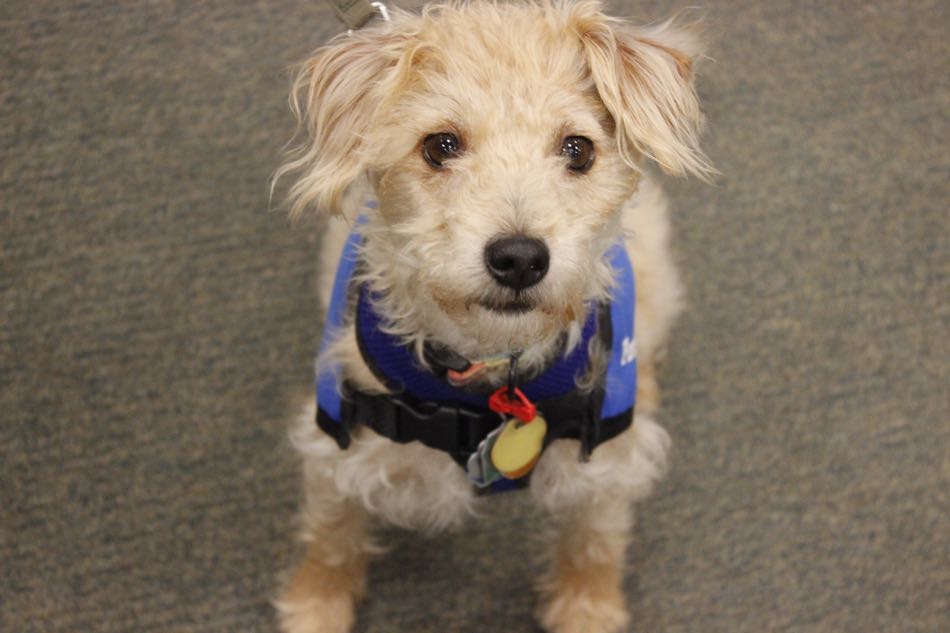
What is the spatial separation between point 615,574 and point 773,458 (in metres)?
0.40

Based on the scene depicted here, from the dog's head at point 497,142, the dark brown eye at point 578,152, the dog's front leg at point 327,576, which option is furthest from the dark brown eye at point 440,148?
the dog's front leg at point 327,576

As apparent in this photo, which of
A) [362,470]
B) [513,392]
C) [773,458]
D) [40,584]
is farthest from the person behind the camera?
[773,458]

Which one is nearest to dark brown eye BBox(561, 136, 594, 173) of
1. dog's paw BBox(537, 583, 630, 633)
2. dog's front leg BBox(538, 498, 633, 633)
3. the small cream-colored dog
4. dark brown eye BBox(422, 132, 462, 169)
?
the small cream-colored dog

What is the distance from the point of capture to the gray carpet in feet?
5.26

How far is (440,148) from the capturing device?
1.03 meters

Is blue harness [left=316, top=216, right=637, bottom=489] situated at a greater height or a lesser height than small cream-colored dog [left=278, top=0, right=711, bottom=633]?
lesser

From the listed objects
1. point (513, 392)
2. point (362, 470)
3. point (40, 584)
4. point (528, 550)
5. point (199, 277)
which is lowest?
point (40, 584)

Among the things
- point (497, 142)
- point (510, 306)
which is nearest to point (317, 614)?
point (510, 306)

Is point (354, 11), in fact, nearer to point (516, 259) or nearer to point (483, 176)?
point (483, 176)

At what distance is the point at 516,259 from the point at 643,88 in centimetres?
27

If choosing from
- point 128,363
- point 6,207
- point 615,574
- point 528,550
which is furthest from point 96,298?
point 615,574

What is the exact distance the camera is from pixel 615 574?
5.13ft

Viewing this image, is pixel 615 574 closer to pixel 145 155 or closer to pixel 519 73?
pixel 519 73

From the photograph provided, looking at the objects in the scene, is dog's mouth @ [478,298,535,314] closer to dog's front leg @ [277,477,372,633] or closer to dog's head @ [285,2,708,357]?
dog's head @ [285,2,708,357]
